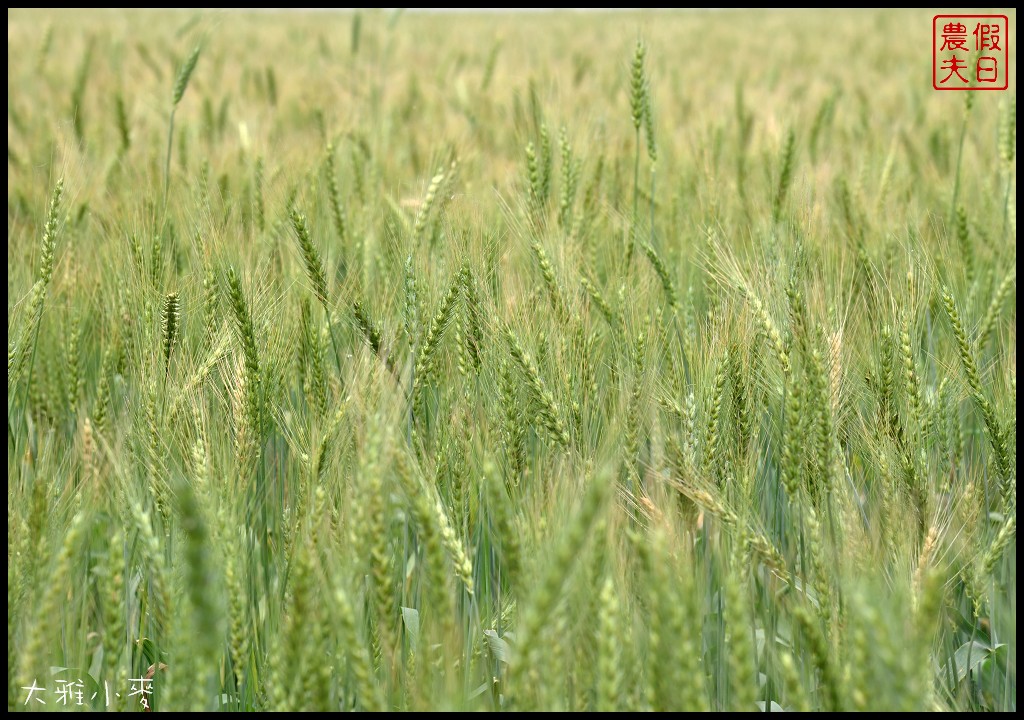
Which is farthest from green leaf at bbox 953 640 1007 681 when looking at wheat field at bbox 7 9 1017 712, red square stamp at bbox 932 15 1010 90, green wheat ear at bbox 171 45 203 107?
green wheat ear at bbox 171 45 203 107

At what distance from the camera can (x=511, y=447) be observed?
4.83ft

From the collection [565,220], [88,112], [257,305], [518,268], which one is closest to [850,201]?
[565,220]

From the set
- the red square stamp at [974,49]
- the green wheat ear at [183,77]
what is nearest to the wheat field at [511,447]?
the green wheat ear at [183,77]

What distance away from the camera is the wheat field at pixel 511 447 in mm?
1021

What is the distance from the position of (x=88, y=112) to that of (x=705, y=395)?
427 centimetres

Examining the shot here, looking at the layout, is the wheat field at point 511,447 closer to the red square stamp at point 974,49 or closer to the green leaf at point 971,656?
the green leaf at point 971,656

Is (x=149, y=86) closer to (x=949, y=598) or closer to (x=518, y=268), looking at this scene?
(x=518, y=268)

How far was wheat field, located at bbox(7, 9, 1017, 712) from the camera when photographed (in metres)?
1.02

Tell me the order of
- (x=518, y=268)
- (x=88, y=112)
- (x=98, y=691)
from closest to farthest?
(x=98, y=691)
(x=518, y=268)
(x=88, y=112)

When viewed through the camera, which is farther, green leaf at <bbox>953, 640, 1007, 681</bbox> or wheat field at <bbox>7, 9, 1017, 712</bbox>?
green leaf at <bbox>953, 640, 1007, 681</bbox>

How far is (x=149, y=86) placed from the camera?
212 inches

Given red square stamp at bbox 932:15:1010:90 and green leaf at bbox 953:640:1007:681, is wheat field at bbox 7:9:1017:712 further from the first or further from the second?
red square stamp at bbox 932:15:1010:90

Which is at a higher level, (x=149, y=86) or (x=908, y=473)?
(x=149, y=86)

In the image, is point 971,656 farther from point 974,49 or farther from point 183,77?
point 183,77
